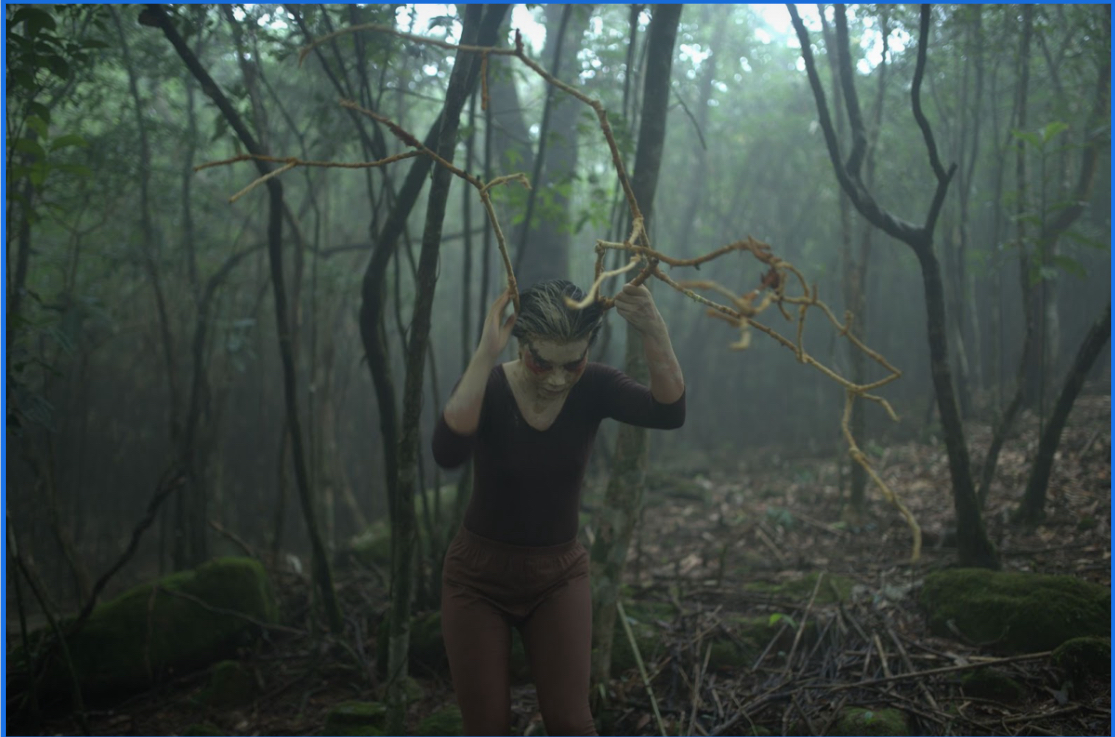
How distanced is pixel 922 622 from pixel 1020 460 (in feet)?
11.6

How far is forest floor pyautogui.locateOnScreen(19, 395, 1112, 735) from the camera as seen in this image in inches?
129

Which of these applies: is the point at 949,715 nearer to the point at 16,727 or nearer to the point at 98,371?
the point at 16,727

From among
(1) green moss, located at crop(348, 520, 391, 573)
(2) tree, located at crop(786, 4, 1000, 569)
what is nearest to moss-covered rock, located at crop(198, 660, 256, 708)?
(1) green moss, located at crop(348, 520, 391, 573)

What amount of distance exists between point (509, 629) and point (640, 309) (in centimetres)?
105

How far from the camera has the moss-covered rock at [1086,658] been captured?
3131 mm

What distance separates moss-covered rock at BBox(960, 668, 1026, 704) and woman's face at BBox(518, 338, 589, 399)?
2359 mm

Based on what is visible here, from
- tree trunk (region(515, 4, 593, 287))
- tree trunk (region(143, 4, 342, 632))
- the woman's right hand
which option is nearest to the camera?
the woman's right hand

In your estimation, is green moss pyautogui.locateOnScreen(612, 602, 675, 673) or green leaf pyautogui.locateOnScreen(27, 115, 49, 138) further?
green moss pyautogui.locateOnScreen(612, 602, 675, 673)

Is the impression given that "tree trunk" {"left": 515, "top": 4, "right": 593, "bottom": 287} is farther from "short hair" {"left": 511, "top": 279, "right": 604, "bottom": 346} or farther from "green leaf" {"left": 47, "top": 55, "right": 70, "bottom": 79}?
"green leaf" {"left": 47, "top": 55, "right": 70, "bottom": 79}

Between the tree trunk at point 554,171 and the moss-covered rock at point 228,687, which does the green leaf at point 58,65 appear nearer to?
the tree trunk at point 554,171

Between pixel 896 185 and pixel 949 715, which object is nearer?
pixel 949 715

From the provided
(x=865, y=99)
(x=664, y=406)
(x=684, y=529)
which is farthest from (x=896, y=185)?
(x=664, y=406)

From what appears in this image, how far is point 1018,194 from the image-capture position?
569 cm

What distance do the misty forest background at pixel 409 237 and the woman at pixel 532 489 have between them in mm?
545
